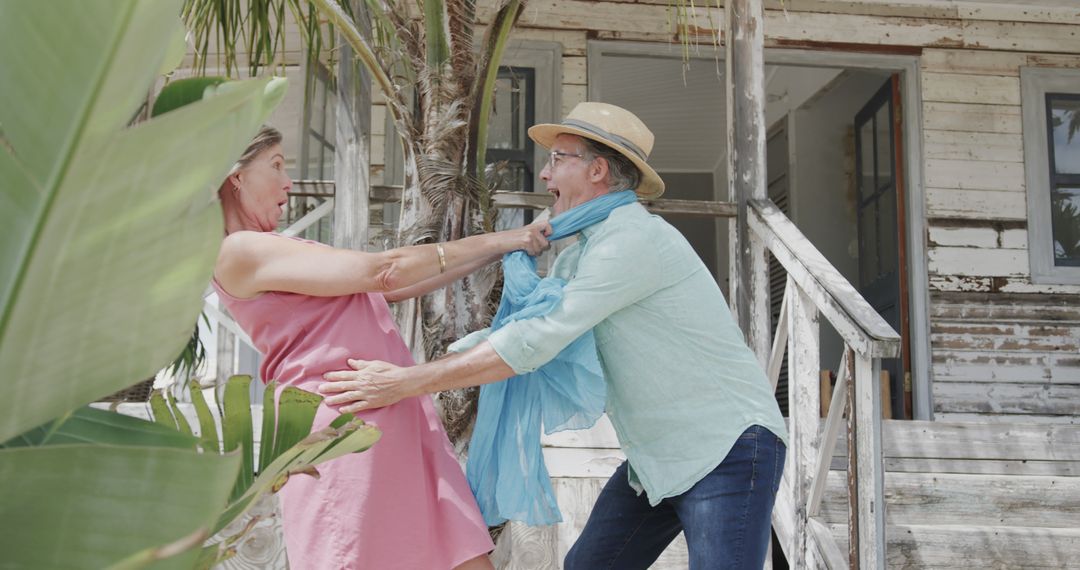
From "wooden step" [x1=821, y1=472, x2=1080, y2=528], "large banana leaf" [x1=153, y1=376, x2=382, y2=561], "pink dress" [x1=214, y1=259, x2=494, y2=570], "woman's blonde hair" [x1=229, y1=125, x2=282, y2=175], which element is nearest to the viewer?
"large banana leaf" [x1=153, y1=376, x2=382, y2=561]

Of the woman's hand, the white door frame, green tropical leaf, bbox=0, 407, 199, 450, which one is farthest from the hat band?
the white door frame

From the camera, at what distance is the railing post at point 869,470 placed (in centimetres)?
315

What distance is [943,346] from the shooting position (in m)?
6.86

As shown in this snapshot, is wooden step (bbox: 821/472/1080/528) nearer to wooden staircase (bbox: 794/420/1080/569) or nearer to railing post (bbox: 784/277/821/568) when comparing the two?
wooden staircase (bbox: 794/420/1080/569)

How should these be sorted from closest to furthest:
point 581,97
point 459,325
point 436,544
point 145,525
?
point 145,525 < point 436,544 < point 459,325 < point 581,97

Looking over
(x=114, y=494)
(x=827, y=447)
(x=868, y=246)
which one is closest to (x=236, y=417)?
(x=114, y=494)

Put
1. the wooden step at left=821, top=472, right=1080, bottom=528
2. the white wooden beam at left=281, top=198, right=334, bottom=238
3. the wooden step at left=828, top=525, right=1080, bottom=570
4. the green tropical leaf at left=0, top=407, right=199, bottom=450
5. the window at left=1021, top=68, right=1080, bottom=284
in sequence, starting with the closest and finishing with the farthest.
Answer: the green tropical leaf at left=0, top=407, right=199, bottom=450 < the wooden step at left=828, top=525, right=1080, bottom=570 < the wooden step at left=821, top=472, right=1080, bottom=528 < the white wooden beam at left=281, top=198, right=334, bottom=238 < the window at left=1021, top=68, right=1080, bottom=284

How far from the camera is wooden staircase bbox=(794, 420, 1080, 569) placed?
3.88m

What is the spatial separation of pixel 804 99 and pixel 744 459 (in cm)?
717

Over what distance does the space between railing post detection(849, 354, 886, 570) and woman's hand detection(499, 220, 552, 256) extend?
1.10 metres

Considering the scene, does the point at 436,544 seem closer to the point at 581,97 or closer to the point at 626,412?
the point at 626,412

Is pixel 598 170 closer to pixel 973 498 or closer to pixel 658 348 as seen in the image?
pixel 658 348

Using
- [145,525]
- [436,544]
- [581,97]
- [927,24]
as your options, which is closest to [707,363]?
[436,544]

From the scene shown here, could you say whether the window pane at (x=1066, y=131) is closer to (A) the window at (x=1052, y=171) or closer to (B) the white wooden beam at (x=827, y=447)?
(A) the window at (x=1052, y=171)
